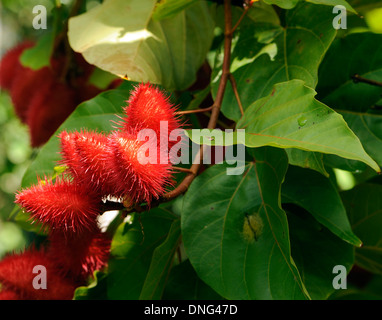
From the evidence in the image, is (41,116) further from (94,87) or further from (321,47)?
(321,47)

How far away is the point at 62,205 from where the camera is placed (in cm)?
44

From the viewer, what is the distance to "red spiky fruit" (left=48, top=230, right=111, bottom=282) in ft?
1.90

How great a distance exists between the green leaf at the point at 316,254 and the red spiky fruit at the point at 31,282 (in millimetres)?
300

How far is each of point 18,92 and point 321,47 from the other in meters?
0.58

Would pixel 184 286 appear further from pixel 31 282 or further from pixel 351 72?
pixel 351 72

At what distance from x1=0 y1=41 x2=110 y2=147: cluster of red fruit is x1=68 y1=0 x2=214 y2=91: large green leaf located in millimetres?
174

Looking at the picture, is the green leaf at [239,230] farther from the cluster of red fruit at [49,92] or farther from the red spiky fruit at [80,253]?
the cluster of red fruit at [49,92]

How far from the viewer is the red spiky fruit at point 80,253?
0.58 meters

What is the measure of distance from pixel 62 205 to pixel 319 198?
1.03 feet

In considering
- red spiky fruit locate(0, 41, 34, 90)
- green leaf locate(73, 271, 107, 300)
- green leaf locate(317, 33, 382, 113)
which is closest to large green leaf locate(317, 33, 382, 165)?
green leaf locate(317, 33, 382, 113)

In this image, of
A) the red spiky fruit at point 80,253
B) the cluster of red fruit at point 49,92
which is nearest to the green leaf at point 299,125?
the red spiky fruit at point 80,253

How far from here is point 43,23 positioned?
734mm

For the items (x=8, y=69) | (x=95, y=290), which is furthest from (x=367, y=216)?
(x=8, y=69)
